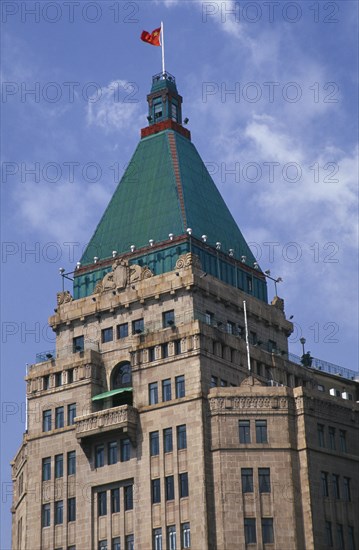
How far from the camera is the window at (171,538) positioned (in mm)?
107912

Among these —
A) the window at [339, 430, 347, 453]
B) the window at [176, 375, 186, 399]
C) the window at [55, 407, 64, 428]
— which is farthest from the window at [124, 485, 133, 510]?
the window at [339, 430, 347, 453]

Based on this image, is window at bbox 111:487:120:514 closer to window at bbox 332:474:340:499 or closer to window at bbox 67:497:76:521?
window at bbox 67:497:76:521

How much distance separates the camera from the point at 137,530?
361 feet

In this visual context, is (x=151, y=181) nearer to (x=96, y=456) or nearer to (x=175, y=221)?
(x=175, y=221)

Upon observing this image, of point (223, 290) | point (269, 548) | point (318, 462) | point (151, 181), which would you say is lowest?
point (269, 548)

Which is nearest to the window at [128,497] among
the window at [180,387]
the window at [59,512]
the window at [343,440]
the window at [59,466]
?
the window at [59,512]

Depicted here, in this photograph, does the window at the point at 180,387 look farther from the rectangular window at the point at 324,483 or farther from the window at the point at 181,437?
the rectangular window at the point at 324,483

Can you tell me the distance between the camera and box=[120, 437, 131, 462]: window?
371 ft

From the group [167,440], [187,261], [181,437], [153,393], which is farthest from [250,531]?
[187,261]

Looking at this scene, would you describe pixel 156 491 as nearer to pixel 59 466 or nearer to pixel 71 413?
pixel 59 466

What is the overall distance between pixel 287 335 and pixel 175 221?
54.6 ft

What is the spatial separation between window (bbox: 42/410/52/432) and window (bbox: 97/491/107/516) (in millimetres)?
9153

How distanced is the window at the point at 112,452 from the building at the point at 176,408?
113 millimetres

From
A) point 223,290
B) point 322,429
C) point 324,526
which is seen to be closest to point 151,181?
point 223,290
